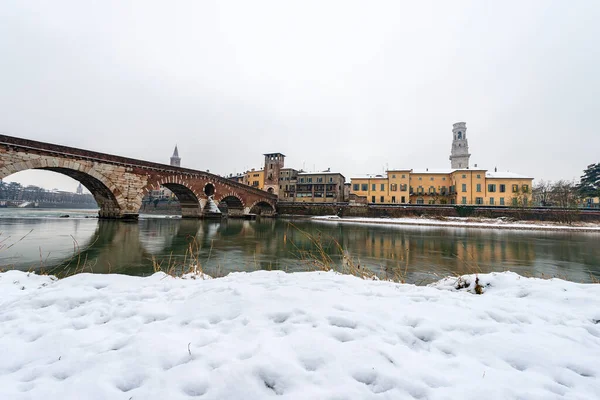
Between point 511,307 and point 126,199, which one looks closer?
point 511,307

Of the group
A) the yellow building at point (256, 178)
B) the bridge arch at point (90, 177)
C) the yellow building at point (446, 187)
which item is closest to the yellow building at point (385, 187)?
the yellow building at point (446, 187)

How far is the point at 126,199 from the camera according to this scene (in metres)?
25.1

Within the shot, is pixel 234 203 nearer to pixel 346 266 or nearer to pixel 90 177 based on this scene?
pixel 90 177

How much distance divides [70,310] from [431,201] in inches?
2296

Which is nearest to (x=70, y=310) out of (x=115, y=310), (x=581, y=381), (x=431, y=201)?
(x=115, y=310)

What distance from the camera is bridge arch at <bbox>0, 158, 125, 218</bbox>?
1803cm

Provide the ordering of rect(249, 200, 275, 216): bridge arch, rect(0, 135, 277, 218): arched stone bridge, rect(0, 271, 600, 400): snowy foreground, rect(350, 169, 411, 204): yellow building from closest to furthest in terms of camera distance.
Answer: rect(0, 271, 600, 400): snowy foreground → rect(0, 135, 277, 218): arched stone bridge → rect(249, 200, 275, 216): bridge arch → rect(350, 169, 411, 204): yellow building

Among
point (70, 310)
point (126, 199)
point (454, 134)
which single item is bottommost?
point (70, 310)

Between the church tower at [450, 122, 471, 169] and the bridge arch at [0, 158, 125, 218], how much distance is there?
8744 cm

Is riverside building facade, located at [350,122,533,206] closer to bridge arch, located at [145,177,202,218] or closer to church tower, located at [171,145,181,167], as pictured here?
bridge arch, located at [145,177,202,218]

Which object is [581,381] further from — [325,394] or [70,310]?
[70,310]

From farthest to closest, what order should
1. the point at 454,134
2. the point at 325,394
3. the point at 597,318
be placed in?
the point at 454,134
the point at 597,318
the point at 325,394

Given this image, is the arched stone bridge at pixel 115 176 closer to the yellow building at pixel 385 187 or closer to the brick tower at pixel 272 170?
the brick tower at pixel 272 170

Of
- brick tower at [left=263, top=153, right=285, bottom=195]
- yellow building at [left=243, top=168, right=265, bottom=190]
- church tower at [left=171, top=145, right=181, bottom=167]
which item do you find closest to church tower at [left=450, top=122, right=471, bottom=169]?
brick tower at [left=263, top=153, right=285, bottom=195]
